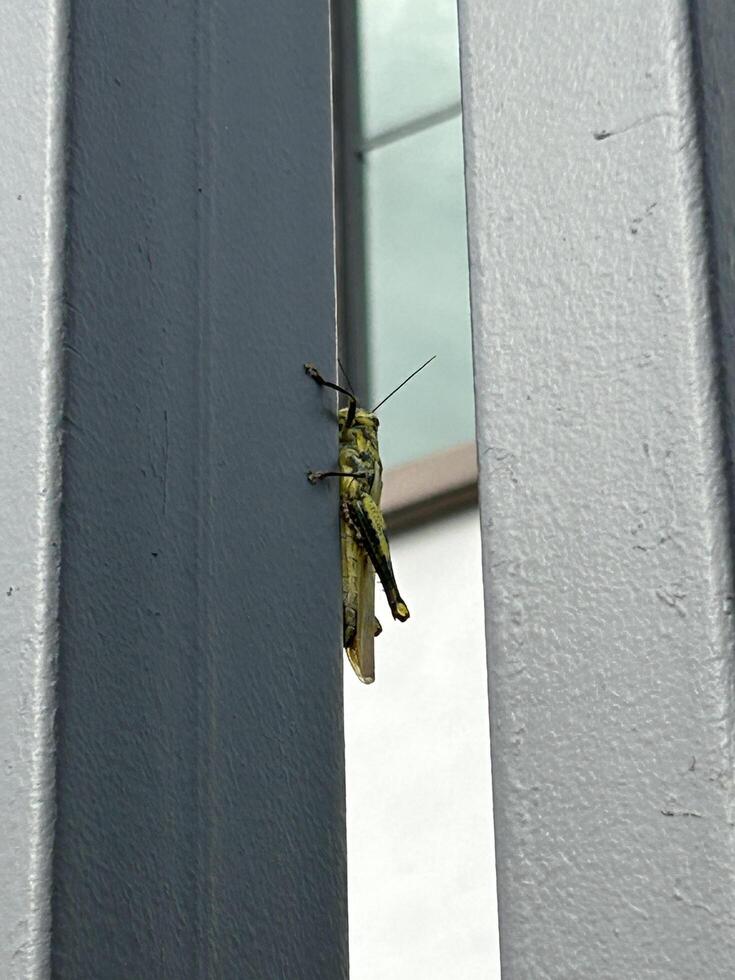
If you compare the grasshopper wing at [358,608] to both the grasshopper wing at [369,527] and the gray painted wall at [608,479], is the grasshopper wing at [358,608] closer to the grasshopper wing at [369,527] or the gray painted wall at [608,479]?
the grasshopper wing at [369,527]

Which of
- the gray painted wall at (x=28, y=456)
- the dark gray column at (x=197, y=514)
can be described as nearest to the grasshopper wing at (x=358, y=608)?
the dark gray column at (x=197, y=514)

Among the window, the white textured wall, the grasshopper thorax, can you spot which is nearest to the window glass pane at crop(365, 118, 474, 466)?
the window

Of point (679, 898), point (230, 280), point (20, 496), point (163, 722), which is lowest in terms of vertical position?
point (679, 898)

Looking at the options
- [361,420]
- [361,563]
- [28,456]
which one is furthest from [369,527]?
[28,456]

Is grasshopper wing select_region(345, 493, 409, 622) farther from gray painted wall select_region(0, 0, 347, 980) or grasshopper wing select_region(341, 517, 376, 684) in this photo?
gray painted wall select_region(0, 0, 347, 980)

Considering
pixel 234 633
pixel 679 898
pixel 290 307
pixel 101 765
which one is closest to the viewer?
pixel 679 898

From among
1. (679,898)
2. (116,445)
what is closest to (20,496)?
(116,445)

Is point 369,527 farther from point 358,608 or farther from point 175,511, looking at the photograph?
point 175,511

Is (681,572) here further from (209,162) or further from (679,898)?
(209,162)
